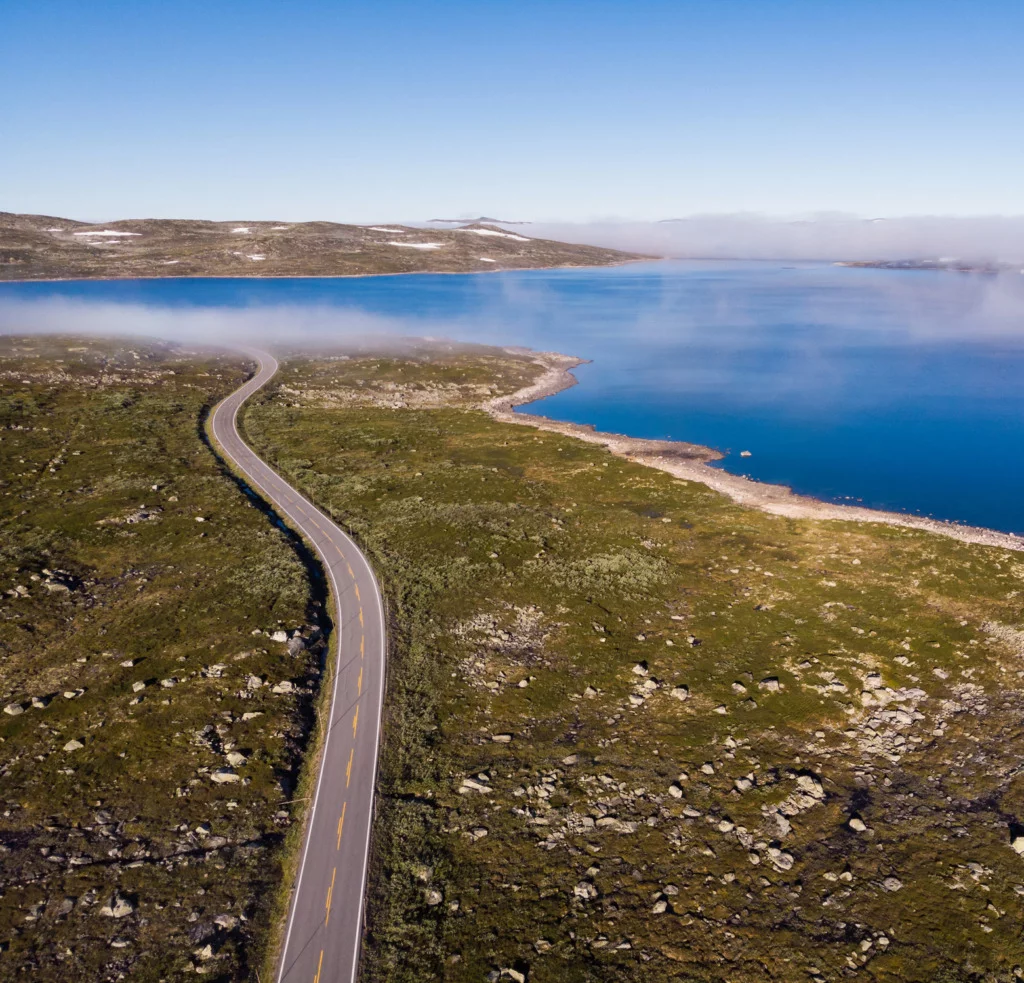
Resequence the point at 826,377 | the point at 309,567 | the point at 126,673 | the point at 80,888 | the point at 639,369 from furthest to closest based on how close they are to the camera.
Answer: the point at 639,369, the point at 826,377, the point at 309,567, the point at 126,673, the point at 80,888

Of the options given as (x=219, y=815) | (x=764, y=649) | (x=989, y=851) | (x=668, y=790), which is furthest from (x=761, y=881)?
(x=219, y=815)

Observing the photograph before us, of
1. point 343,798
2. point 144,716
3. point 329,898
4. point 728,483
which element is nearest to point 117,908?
point 329,898

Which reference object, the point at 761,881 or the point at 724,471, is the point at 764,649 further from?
the point at 724,471

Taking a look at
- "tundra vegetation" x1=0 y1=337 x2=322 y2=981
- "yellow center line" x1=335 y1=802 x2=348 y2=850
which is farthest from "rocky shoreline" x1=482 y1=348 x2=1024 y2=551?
"yellow center line" x1=335 y1=802 x2=348 y2=850

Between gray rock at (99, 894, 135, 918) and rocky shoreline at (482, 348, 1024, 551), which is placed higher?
rocky shoreline at (482, 348, 1024, 551)

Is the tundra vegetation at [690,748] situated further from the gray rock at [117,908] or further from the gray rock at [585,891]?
the gray rock at [117,908]

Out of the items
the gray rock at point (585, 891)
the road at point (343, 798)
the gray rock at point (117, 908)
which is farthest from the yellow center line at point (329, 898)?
the gray rock at point (585, 891)

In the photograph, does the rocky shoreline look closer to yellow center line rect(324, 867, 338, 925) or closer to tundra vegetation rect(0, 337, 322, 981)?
tundra vegetation rect(0, 337, 322, 981)
